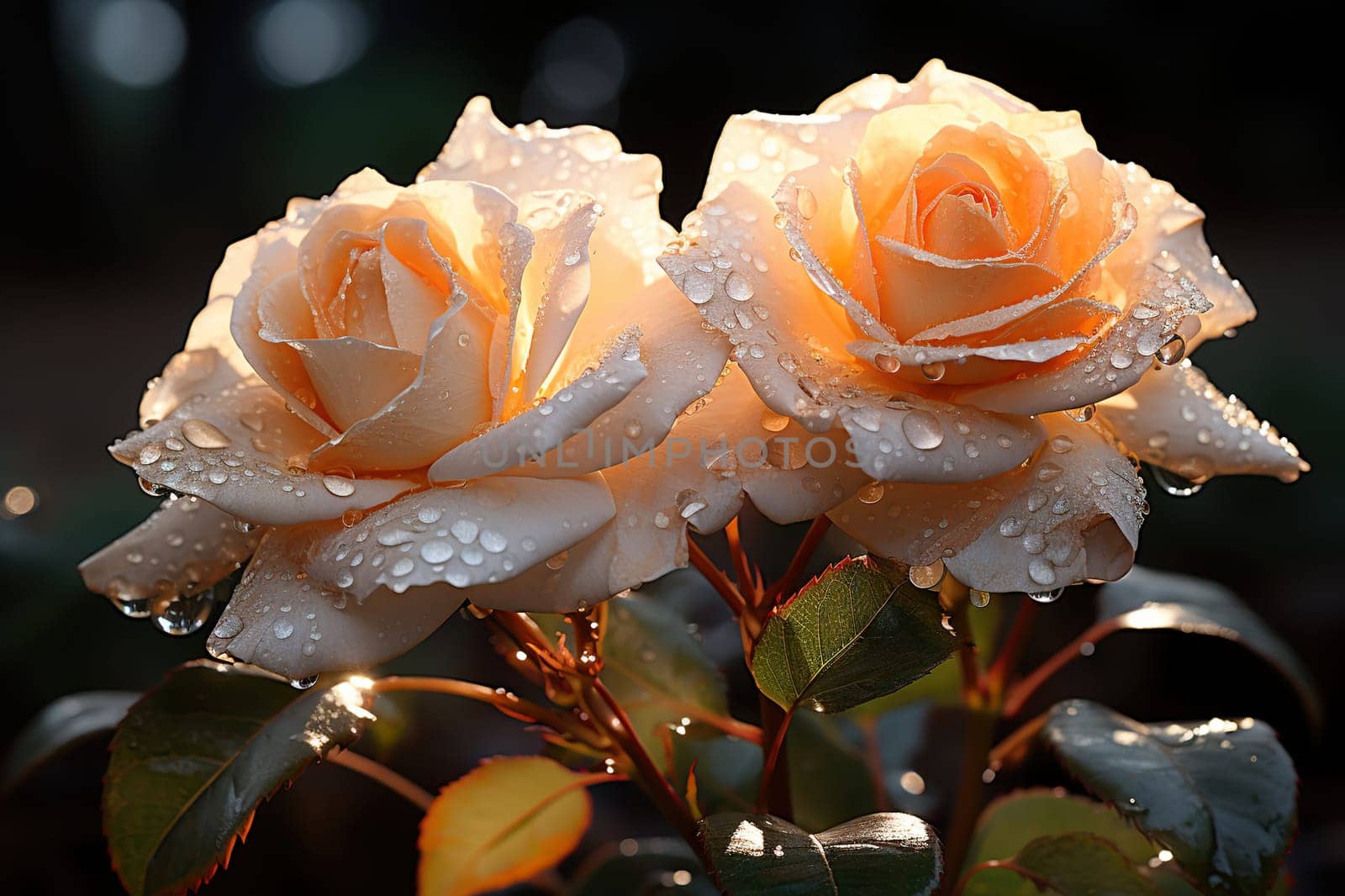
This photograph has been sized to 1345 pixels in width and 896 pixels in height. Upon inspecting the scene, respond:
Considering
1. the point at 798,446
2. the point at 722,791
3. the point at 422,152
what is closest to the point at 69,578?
the point at 722,791

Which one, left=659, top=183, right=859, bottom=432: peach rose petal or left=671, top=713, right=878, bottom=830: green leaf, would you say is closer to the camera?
left=659, top=183, right=859, bottom=432: peach rose petal

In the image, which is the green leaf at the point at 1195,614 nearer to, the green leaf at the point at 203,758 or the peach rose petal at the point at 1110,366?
the peach rose petal at the point at 1110,366

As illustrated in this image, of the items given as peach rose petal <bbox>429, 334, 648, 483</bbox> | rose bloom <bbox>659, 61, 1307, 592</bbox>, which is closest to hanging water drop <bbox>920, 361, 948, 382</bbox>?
rose bloom <bbox>659, 61, 1307, 592</bbox>

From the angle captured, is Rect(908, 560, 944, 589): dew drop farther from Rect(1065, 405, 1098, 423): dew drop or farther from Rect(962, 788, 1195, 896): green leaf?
Rect(962, 788, 1195, 896): green leaf

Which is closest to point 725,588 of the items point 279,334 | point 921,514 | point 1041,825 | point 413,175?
point 921,514

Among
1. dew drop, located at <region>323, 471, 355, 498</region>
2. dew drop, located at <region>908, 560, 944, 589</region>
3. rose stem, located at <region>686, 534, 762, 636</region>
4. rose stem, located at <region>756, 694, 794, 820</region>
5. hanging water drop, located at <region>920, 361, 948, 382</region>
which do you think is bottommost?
rose stem, located at <region>756, 694, 794, 820</region>

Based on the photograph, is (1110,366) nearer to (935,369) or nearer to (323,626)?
(935,369)
